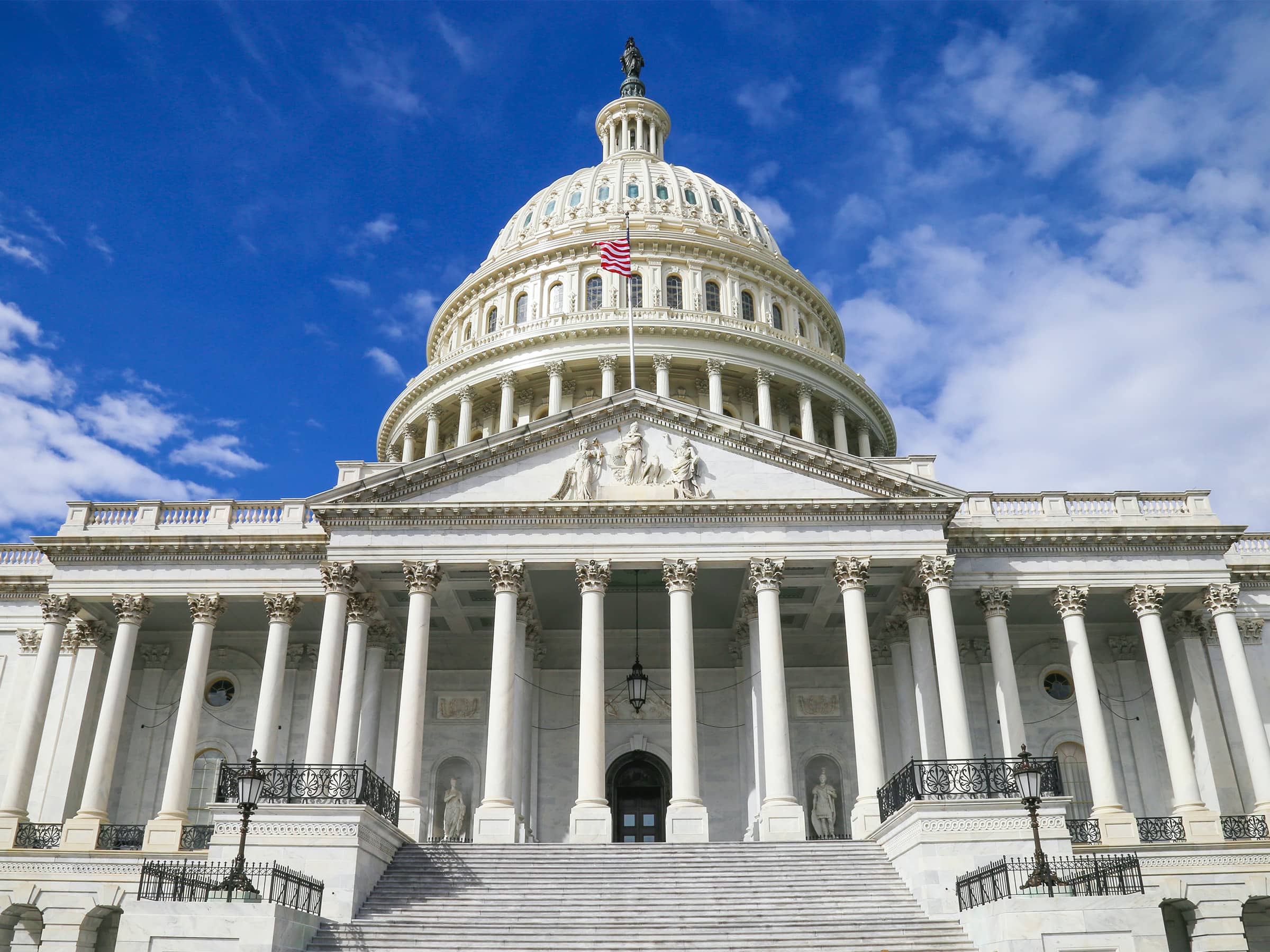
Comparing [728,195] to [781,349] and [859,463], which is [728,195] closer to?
[781,349]

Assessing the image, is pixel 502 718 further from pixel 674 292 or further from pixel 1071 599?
pixel 674 292

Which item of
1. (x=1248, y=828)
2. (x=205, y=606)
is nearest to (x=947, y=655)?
(x=1248, y=828)

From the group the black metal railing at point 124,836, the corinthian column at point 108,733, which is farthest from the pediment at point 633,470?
the black metal railing at point 124,836

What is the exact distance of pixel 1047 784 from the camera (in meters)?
24.7

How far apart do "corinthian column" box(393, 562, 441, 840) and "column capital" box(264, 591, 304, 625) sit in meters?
5.00

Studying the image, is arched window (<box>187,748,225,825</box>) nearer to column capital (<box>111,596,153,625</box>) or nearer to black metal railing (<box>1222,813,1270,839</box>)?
column capital (<box>111,596,153,625</box>)

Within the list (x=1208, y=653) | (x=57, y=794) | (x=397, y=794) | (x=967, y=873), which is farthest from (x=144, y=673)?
(x=1208, y=653)

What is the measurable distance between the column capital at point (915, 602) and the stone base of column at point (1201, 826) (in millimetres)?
9410

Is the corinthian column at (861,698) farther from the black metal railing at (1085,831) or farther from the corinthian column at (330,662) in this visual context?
the corinthian column at (330,662)

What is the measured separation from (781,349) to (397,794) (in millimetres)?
33882

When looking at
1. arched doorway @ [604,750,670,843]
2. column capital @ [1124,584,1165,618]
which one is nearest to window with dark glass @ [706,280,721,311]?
arched doorway @ [604,750,670,843]

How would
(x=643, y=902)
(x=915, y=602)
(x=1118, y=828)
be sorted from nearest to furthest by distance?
1. (x=643, y=902)
2. (x=1118, y=828)
3. (x=915, y=602)

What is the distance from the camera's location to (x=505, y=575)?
33.4 meters

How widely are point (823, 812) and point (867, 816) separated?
8687 mm
